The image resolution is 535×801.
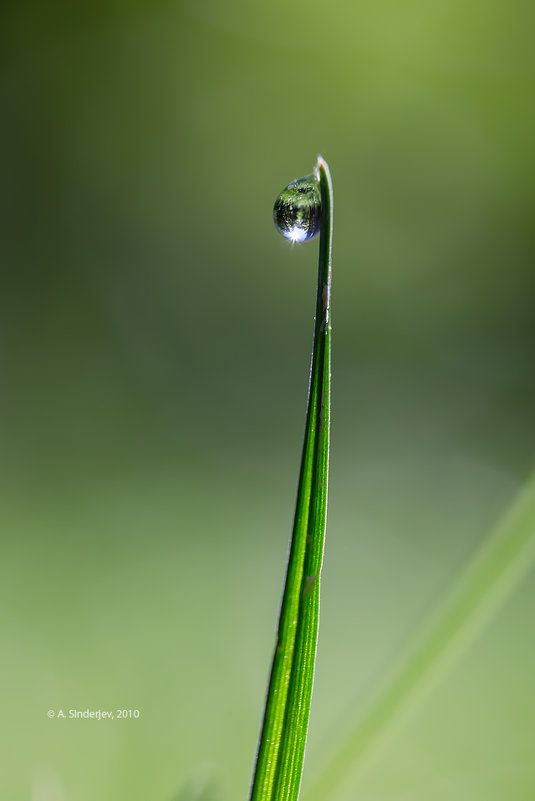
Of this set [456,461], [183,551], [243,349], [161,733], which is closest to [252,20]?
[243,349]

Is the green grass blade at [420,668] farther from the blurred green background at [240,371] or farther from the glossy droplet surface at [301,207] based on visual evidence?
the glossy droplet surface at [301,207]

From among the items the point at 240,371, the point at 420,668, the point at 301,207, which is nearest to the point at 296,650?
the point at 301,207

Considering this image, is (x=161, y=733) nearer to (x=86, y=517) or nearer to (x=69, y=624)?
(x=69, y=624)

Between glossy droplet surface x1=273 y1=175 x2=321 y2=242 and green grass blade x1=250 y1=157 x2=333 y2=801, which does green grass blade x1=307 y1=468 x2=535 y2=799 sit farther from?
glossy droplet surface x1=273 y1=175 x2=321 y2=242

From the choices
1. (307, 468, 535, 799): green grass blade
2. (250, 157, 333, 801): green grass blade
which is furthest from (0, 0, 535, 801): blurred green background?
(250, 157, 333, 801): green grass blade

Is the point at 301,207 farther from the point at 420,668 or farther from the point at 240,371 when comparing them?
the point at 240,371
